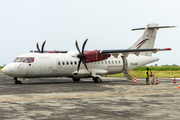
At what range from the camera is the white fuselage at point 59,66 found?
80.4 feet

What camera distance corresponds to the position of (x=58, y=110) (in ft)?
35.4

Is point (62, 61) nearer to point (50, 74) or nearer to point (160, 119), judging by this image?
point (50, 74)

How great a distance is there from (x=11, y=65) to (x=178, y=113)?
1829 cm

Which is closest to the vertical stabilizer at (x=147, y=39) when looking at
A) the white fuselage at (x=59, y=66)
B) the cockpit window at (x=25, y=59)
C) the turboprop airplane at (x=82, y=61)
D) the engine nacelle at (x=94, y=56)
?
the turboprop airplane at (x=82, y=61)

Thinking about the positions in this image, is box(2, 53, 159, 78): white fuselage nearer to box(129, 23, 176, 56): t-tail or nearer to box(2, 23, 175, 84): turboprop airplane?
box(2, 23, 175, 84): turboprop airplane

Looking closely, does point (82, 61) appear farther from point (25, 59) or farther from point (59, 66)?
point (25, 59)

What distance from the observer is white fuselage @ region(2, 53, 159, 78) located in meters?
Answer: 24.5

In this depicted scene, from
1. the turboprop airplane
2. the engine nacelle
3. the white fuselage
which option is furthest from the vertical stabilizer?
the engine nacelle

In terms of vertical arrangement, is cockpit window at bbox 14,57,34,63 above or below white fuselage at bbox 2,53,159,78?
above

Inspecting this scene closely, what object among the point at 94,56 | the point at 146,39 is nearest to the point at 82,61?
the point at 94,56

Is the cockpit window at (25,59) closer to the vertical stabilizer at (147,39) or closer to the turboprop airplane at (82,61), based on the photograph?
the turboprop airplane at (82,61)

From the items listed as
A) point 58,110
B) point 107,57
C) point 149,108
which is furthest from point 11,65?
point 149,108

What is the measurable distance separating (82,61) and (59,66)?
278 cm

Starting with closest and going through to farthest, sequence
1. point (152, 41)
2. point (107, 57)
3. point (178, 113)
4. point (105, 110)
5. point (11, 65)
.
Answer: point (178, 113), point (105, 110), point (11, 65), point (107, 57), point (152, 41)
